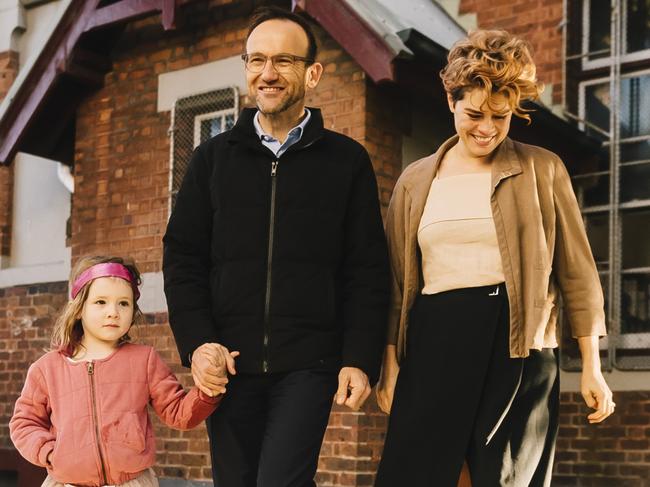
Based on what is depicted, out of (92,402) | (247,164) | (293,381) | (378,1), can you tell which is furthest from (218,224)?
(378,1)

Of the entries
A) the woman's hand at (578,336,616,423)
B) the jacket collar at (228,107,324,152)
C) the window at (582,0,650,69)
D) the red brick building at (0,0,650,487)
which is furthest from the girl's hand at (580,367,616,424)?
the window at (582,0,650,69)

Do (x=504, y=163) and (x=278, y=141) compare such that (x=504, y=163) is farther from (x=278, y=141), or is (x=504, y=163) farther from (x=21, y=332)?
A: (x=21, y=332)

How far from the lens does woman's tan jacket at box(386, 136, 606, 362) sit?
11.3ft

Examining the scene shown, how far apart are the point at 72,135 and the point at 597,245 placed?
14.9 feet

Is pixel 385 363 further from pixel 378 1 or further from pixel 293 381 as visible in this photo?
pixel 378 1

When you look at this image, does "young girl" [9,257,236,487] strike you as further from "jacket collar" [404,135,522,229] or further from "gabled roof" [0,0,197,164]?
"gabled roof" [0,0,197,164]

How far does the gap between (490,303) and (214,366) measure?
0.86m

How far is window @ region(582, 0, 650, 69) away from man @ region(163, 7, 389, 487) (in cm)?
573

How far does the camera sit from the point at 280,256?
3473 millimetres

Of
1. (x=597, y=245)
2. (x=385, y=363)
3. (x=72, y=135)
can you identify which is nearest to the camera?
(x=385, y=363)

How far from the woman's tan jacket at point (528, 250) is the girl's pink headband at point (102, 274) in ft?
3.19

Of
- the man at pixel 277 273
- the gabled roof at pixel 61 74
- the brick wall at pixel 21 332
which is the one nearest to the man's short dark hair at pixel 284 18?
the man at pixel 277 273

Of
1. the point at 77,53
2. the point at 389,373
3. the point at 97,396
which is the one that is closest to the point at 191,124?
the point at 77,53

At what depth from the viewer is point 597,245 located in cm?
870
